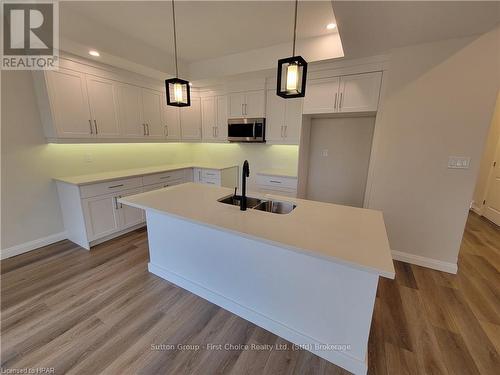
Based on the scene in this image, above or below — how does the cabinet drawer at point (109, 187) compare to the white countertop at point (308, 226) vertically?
below

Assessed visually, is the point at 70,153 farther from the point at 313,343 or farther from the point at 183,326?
the point at 313,343

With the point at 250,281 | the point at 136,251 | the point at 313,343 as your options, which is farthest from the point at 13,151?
the point at 313,343

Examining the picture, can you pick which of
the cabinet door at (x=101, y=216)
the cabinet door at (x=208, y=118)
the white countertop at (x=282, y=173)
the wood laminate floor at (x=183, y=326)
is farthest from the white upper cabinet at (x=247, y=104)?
the wood laminate floor at (x=183, y=326)

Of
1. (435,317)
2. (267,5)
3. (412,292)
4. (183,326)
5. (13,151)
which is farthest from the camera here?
(13,151)

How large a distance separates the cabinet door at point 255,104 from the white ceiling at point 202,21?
0.71 m

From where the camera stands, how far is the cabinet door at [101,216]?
2717 mm

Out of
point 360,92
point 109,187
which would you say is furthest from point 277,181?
point 109,187

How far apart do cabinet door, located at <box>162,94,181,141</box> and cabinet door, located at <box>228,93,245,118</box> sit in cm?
106

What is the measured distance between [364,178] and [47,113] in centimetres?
447

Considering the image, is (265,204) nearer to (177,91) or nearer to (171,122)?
(177,91)

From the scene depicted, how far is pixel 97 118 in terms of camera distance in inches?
115

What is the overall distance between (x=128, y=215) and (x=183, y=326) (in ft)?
6.92

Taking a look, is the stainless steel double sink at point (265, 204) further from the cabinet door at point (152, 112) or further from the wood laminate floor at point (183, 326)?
the cabinet door at point (152, 112)

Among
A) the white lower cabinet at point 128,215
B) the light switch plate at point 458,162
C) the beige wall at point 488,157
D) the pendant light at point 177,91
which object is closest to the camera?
the pendant light at point 177,91
